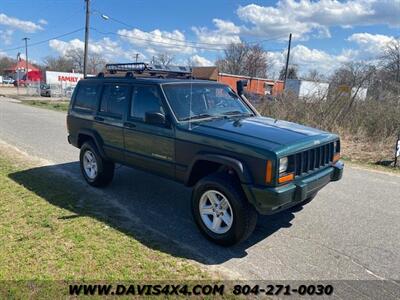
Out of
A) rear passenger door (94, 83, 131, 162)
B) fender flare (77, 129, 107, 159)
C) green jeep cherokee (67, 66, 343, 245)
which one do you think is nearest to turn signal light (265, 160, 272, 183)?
green jeep cherokee (67, 66, 343, 245)

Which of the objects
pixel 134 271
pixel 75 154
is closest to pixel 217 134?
pixel 134 271

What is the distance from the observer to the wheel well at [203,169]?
4.01 metres

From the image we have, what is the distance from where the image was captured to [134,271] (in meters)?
3.27

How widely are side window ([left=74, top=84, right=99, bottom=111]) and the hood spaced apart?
2.36 meters

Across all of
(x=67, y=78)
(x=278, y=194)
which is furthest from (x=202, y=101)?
(x=67, y=78)

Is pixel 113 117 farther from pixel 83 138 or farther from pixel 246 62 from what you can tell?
pixel 246 62

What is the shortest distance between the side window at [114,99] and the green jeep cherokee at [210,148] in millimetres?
16

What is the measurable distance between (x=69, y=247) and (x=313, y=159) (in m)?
Result: 2.99

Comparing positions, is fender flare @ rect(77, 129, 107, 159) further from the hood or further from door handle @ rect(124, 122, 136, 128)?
the hood

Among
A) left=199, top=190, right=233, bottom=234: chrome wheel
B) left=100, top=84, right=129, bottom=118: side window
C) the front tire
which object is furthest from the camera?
left=100, top=84, right=129, bottom=118: side window

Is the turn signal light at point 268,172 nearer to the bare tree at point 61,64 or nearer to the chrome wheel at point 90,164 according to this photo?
the chrome wheel at point 90,164

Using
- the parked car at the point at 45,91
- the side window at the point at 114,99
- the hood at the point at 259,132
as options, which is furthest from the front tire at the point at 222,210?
the parked car at the point at 45,91

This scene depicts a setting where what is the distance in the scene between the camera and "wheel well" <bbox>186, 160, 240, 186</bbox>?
4.01 meters

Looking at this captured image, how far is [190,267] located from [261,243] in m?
1.00
